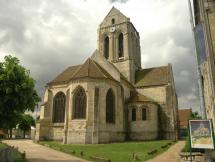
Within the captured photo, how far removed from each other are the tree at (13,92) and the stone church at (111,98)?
44.2ft

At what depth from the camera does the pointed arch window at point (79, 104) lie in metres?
32.8

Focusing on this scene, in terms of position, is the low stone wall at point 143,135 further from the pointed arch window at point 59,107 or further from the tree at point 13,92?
the tree at point 13,92

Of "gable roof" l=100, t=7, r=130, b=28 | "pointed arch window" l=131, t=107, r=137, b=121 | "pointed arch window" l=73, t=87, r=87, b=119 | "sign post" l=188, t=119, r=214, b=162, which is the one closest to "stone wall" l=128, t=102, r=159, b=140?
"pointed arch window" l=131, t=107, r=137, b=121

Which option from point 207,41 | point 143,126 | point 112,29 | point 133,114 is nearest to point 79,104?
point 133,114

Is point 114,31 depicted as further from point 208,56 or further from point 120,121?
point 208,56

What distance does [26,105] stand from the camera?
19000mm

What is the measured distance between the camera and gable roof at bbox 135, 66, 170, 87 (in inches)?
1705

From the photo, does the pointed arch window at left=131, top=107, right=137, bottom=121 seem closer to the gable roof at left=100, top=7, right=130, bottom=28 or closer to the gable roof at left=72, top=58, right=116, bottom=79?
the gable roof at left=72, top=58, right=116, bottom=79

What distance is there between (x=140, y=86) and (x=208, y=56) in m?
29.1

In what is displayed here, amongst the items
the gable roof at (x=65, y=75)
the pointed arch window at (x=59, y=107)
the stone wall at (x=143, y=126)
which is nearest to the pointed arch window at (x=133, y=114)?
the stone wall at (x=143, y=126)

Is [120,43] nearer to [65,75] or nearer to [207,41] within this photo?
[65,75]

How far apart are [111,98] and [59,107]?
8903 mm

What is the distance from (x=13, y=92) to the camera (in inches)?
728

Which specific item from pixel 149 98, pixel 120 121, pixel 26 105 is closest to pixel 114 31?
pixel 149 98
